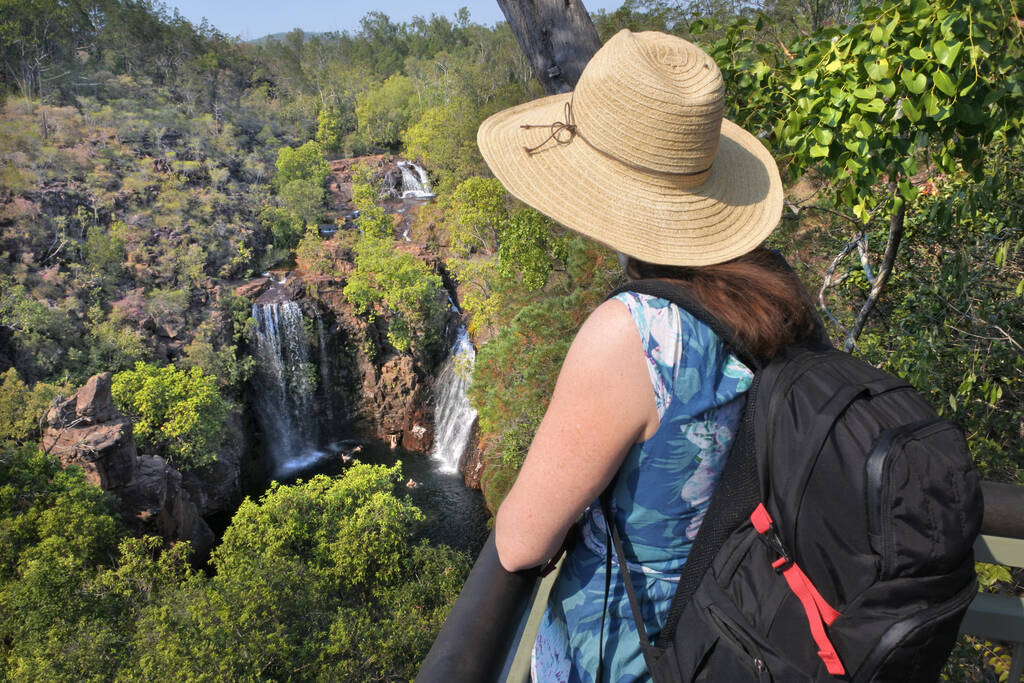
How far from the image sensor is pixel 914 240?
4512 mm

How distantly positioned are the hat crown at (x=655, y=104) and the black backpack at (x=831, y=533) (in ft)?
0.89

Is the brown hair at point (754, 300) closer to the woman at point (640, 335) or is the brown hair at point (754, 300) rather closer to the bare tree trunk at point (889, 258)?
the woman at point (640, 335)

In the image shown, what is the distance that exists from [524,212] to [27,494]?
11952mm

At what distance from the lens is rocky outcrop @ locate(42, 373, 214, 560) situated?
1428cm

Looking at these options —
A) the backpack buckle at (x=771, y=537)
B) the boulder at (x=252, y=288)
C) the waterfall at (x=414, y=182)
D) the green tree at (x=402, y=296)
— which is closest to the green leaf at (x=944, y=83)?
the backpack buckle at (x=771, y=537)

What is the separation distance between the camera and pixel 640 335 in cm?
84

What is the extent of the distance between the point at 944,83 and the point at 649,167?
1.13 metres

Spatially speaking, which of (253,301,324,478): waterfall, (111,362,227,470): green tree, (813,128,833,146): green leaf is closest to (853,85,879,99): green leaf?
(813,128,833,146): green leaf

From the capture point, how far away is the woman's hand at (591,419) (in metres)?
0.83

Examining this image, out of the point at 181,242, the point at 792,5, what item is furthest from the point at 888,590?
the point at 181,242

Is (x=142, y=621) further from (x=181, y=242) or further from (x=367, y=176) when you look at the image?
(x=367, y=176)

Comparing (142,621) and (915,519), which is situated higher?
(915,519)

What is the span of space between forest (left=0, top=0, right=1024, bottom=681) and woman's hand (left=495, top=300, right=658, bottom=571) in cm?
143

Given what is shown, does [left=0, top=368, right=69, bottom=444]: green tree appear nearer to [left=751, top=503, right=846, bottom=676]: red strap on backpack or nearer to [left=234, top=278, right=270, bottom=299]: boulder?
[left=234, top=278, right=270, bottom=299]: boulder
